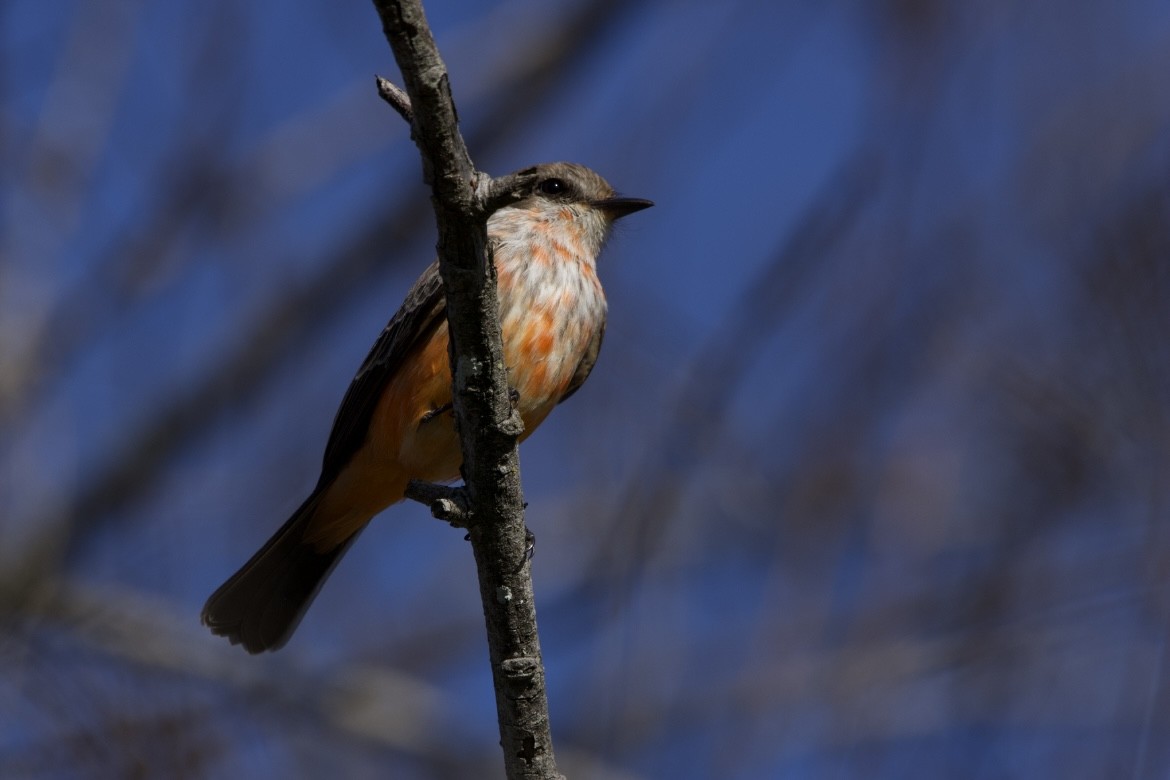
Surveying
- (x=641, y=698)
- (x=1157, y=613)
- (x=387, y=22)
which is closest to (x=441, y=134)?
(x=387, y=22)

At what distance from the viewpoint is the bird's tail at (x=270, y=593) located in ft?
21.0

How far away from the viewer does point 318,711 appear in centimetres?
830

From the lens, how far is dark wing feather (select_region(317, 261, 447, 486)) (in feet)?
19.0

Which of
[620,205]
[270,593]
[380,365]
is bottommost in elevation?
[270,593]

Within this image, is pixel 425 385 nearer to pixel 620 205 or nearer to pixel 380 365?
pixel 380 365

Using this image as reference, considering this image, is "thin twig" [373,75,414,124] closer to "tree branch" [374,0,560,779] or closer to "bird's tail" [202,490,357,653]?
"tree branch" [374,0,560,779]

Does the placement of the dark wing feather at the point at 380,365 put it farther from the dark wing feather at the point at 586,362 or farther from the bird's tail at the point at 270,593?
the dark wing feather at the point at 586,362

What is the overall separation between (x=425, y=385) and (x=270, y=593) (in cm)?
154

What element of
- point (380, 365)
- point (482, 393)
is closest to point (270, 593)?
point (380, 365)

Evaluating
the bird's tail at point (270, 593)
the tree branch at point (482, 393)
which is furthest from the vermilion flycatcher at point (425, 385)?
the tree branch at point (482, 393)

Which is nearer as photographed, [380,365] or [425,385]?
[425,385]

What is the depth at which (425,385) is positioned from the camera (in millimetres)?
5562

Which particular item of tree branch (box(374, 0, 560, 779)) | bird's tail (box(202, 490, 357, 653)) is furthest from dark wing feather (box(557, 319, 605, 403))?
tree branch (box(374, 0, 560, 779))

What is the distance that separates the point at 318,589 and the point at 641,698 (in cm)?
165
